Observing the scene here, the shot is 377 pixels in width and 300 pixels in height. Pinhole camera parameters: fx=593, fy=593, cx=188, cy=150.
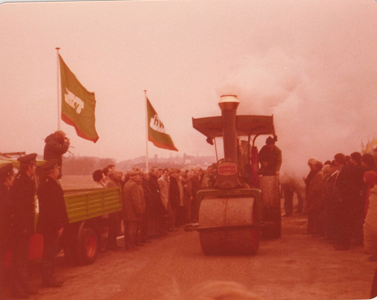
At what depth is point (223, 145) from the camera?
358 cm

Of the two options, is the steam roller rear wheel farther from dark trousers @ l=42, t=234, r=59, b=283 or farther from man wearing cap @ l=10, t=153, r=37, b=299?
man wearing cap @ l=10, t=153, r=37, b=299

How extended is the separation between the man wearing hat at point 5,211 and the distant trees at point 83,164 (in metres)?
0.34

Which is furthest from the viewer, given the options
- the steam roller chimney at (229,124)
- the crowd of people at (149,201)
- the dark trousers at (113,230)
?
the dark trousers at (113,230)

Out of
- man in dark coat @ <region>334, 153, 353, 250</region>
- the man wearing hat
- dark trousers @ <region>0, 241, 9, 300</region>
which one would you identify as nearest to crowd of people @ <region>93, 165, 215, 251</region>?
the man wearing hat

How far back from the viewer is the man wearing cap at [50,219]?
324cm

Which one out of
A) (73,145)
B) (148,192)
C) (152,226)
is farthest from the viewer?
(148,192)

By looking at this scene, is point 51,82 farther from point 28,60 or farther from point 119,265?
point 119,265

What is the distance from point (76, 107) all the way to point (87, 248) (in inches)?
42.6

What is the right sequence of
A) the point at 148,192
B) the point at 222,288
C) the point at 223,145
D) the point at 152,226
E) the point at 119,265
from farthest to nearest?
the point at 148,192
the point at 152,226
the point at 223,145
the point at 119,265
the point at 222,288

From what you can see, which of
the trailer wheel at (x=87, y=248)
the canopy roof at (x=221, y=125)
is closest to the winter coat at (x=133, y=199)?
the trailer wheel at (x=87, y=248)

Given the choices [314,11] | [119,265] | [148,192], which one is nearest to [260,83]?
[314,11]

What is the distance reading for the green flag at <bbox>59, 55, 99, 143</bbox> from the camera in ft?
9.36

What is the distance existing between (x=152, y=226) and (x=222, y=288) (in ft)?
12.2

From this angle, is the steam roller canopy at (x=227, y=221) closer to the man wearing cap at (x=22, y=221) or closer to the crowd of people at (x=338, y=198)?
the crowd of people at (x=338, y=198)
